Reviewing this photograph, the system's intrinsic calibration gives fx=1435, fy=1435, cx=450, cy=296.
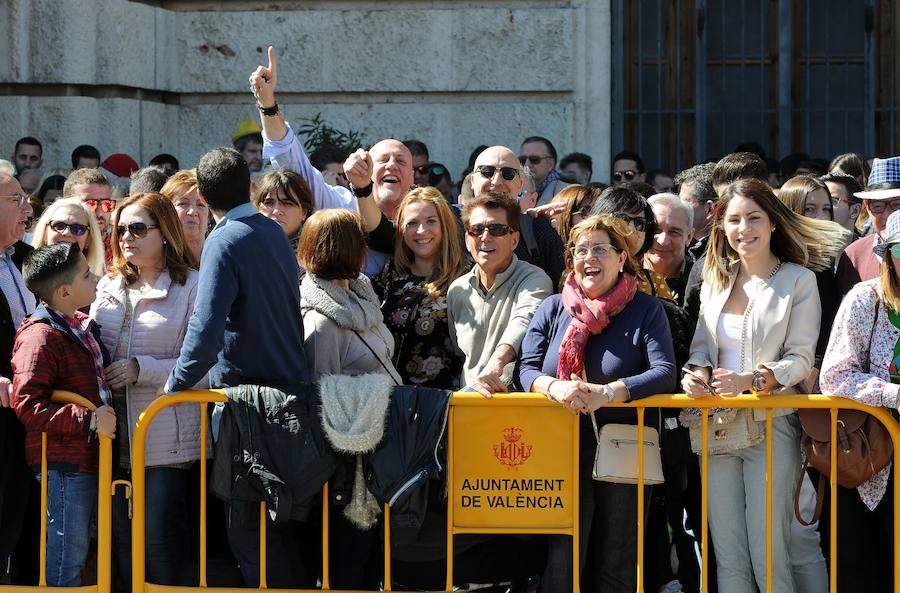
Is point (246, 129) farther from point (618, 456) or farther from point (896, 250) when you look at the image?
point (896, 250)

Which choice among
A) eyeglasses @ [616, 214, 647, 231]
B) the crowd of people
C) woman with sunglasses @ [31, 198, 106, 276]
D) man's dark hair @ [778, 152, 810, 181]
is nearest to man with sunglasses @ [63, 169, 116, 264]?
woman with sunglasses @ [31, 198, 106, 276]

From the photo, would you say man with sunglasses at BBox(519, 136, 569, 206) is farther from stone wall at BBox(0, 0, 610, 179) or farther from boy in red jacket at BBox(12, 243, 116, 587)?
boy in red jacket at BBox(12, 243, 116, 587)

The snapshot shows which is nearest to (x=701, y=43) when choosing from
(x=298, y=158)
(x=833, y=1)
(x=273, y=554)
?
(x=833, y=1)

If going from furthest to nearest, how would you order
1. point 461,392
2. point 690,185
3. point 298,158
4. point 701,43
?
point 701,43, point 690,185, point 298,158, point 461,392

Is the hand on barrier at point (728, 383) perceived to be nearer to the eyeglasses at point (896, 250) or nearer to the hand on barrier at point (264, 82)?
the eyeglasses at point (896, 250)

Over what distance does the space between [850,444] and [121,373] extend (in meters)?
2.82

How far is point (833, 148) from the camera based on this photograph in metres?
11.0

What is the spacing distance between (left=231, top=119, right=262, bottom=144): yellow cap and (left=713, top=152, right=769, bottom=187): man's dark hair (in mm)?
3798

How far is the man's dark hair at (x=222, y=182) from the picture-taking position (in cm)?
550

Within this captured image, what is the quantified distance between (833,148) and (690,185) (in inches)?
152

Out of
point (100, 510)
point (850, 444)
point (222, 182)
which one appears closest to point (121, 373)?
point (100, 510)

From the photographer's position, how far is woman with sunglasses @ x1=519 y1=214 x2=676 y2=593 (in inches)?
210

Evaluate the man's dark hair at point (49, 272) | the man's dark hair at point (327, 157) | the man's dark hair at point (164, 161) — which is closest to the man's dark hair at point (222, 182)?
the man's dark hair at point (49, 272)

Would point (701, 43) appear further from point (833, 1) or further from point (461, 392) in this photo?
point (461, 392)
